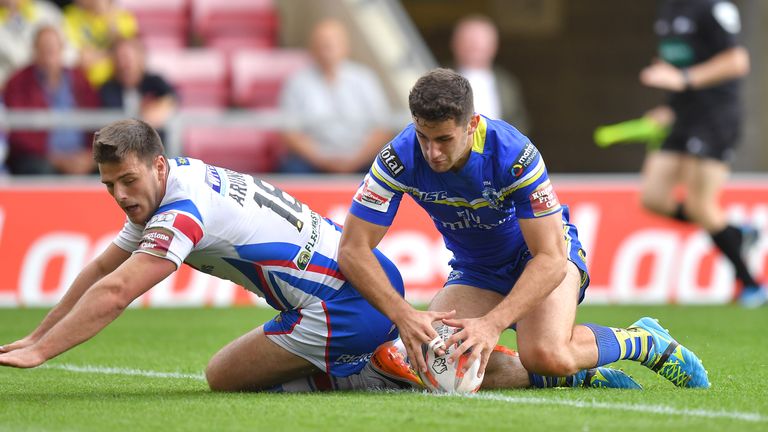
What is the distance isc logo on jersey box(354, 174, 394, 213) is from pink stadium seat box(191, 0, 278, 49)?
9740 mm

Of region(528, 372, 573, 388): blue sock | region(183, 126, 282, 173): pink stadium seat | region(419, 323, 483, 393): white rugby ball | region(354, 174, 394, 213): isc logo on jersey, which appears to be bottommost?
region(183, 126, 282, 173): pink stadium seat

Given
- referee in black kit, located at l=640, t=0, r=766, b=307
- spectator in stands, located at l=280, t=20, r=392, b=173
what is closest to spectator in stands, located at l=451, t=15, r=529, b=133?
spectator in stands, located at l=280, t=20, r=392, b=173

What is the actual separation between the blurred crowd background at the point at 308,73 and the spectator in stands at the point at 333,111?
1cm

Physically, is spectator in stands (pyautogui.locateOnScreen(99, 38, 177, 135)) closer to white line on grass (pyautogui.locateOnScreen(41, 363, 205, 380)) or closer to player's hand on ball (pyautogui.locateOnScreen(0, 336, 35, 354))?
white line on grass (pyautogui.locateOnScreen(41, 363, 205, 380))

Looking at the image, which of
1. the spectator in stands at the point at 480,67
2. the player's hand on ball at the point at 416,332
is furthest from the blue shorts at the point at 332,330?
the spectator in stands at the point at 480,67

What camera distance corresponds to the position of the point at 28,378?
6863 mm

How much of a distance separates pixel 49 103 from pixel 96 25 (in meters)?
1.58

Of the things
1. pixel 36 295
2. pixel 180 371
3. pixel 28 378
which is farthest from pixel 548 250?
pixel 36 295

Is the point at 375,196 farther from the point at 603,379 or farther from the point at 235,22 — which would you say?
the point at 235,22

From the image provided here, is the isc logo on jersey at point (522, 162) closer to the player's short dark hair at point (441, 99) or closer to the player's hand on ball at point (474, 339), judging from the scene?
the player's short dark hair at point (441, 99)

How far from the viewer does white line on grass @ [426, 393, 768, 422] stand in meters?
5.21

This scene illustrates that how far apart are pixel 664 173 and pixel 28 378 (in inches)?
244

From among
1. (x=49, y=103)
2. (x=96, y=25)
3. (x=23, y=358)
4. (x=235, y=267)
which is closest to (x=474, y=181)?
(x=235, y=267)

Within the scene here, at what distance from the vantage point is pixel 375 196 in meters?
5.96
